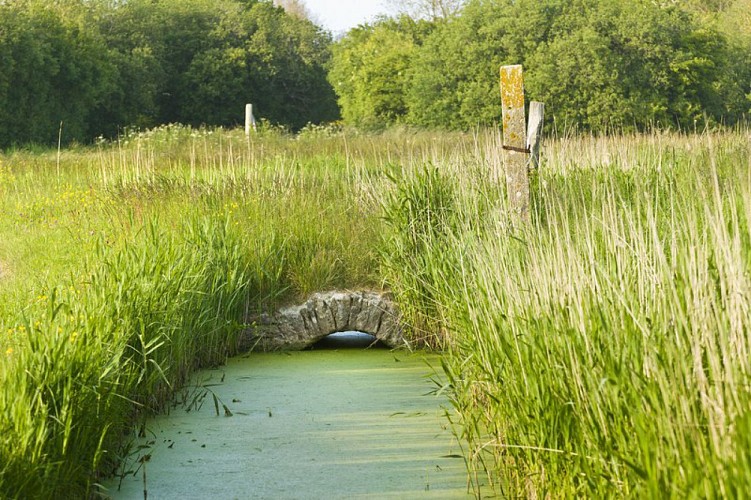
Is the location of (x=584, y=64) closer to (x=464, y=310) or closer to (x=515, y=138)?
(x=515, y=138)

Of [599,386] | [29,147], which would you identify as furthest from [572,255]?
[29,147]

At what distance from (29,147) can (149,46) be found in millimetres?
11811

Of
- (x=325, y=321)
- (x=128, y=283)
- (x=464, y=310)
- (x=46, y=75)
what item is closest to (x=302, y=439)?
(x=464, y=310)

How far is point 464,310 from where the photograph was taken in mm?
4844

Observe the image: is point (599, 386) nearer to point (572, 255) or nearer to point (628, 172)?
point (572, 255)

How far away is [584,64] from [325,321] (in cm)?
1715

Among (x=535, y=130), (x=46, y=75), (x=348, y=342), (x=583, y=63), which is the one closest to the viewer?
(x=348, y=342)

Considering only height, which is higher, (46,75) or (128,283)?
(46,75)

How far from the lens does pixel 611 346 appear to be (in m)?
2.92

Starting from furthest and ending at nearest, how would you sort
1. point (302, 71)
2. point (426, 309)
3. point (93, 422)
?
point (302, 71) → point (426, 309) → point (93, 422)

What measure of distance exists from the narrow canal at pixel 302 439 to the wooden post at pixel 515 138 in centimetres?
127

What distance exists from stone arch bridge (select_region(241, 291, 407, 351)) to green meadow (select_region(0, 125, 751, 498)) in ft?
0.44

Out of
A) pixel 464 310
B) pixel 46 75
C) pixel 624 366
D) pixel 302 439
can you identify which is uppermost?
pixel 46 75

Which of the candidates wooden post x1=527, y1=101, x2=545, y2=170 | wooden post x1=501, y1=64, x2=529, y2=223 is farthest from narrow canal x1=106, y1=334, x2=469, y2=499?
wooden post x1=527, y1=101, x2=545, y2=170
